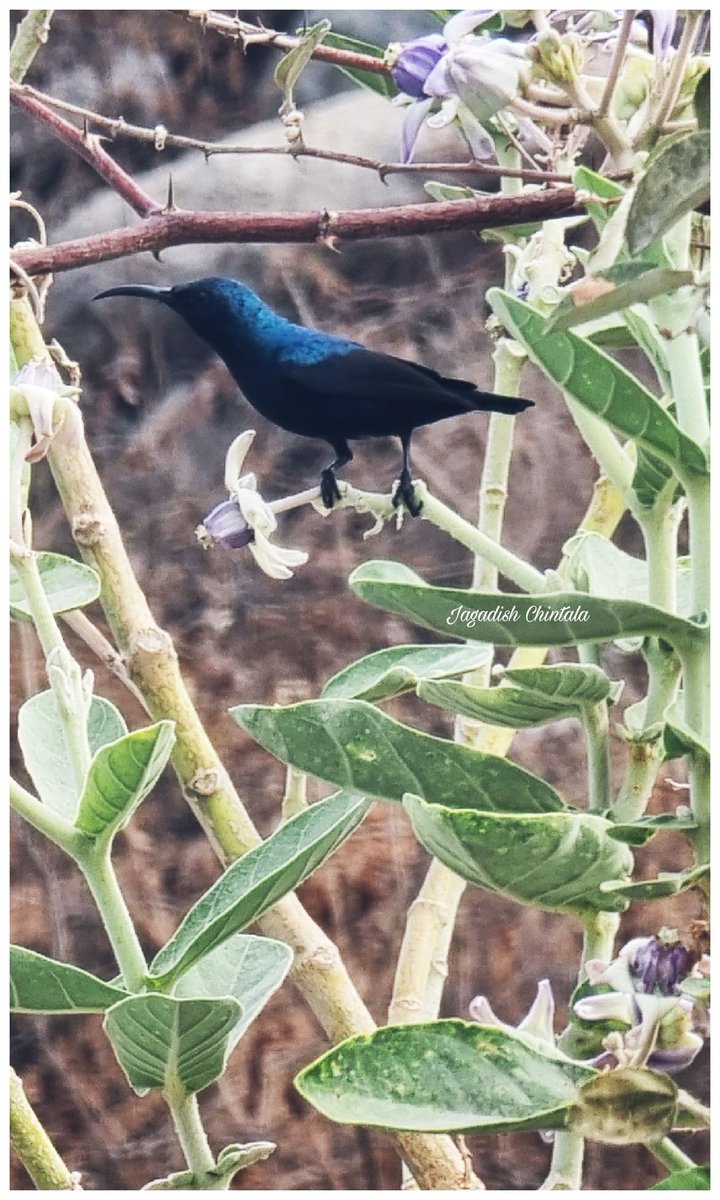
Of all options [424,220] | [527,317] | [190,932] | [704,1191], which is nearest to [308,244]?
[424,220]

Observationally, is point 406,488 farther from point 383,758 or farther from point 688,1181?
point 688,1181

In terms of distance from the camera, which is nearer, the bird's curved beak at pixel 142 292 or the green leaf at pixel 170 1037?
the green leaf at pixel 170 1037

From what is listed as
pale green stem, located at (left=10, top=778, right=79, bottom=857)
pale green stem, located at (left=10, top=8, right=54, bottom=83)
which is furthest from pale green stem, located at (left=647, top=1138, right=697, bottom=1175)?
pale green stem, located at (left=10, top=8, right=54, bottom=83)

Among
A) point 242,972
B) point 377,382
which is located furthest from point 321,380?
point 242,972

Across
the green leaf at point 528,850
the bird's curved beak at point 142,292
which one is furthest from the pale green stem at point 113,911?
the bird's curved beak at point 142,292

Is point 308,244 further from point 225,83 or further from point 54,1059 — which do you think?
point 54,1059

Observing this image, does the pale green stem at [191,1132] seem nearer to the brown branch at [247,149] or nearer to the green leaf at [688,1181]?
the green leaf at [688,1181]

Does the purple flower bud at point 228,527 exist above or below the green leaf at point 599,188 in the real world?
below

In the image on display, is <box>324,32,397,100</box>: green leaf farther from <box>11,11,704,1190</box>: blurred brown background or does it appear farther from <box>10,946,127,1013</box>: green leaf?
<box>10,946,127,1013</box>: green leaf
